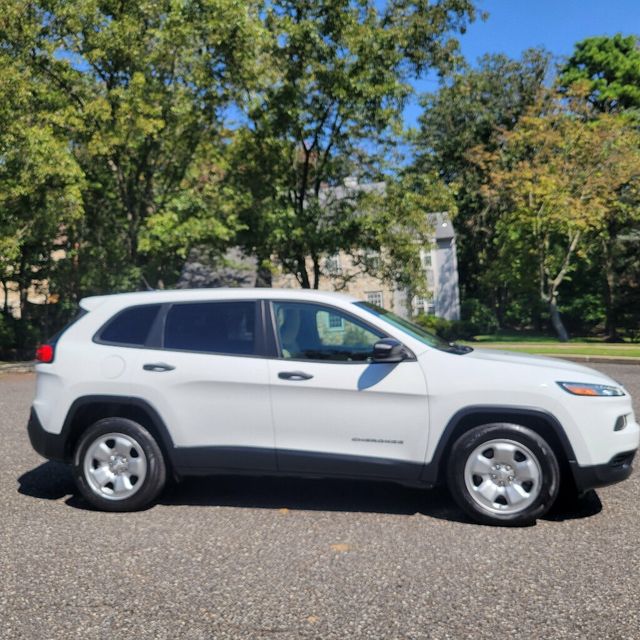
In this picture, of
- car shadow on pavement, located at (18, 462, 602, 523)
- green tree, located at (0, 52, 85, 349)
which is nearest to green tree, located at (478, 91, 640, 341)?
green tree, located at (0, 52, 85, 349)

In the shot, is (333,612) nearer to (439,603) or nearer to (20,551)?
(439,603)

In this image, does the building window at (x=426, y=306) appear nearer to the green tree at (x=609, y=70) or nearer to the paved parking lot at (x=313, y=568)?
the green tree at (x=609, y=70)

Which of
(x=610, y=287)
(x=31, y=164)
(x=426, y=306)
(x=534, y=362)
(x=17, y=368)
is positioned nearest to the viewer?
(x=534, y=362)

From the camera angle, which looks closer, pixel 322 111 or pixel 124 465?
pixel 124 465

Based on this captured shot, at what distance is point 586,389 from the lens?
4.68 metres

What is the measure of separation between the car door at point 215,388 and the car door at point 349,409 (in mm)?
160

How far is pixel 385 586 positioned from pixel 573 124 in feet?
96.3

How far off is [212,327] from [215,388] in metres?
0.50

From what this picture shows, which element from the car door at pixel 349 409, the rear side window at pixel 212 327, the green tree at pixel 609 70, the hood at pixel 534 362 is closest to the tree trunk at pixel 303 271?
the rear side window at pixel 212 327

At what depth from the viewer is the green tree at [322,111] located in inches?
718

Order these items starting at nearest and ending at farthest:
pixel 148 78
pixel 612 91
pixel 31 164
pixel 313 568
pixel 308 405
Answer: pixel 313 568
pixel 308 405
pixel 31 164
pixel 148 78
pixel 612 91

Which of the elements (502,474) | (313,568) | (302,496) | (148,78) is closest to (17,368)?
(148,78)

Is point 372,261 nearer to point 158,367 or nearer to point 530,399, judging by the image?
point 158,367

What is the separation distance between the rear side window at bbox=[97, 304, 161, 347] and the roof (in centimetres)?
8
